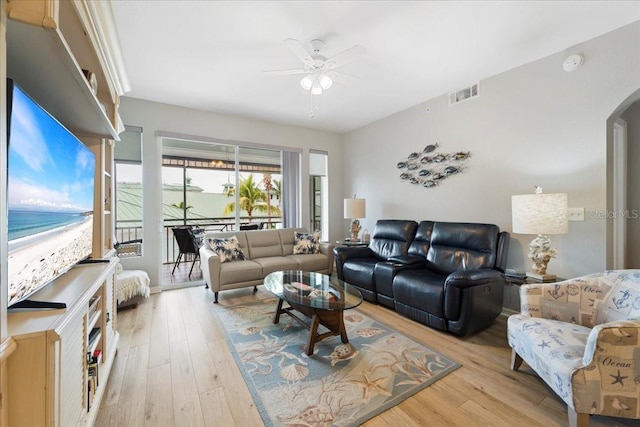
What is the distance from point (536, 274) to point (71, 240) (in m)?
3.55

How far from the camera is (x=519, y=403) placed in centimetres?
163

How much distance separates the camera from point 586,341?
1.53 metres

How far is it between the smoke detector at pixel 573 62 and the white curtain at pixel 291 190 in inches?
145

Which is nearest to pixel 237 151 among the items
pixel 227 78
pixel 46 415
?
pixel 227 78

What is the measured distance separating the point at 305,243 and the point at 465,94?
2993 mm

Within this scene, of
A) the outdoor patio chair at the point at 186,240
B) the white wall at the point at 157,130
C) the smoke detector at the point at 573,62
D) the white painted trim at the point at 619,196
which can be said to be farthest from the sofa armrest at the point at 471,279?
the outdoor patio chair at the point at 186,240

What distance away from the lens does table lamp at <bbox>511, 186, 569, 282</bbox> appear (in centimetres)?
219

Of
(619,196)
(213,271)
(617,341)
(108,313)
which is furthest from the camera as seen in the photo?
(213,271)

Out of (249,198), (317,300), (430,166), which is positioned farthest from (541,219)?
(249,198)

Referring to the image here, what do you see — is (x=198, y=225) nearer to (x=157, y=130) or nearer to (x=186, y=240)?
(x=186, y=240)

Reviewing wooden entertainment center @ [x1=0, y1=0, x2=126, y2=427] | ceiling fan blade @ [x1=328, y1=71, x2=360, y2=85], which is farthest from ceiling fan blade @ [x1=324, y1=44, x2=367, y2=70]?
wooden entertainment center @ [x1=0, y1=0, x2=126, y2=427]

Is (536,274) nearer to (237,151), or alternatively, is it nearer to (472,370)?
(472,370)

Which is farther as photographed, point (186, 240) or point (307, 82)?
point (186, 240)

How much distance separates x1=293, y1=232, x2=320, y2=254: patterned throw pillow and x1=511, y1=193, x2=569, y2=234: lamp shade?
274cm
